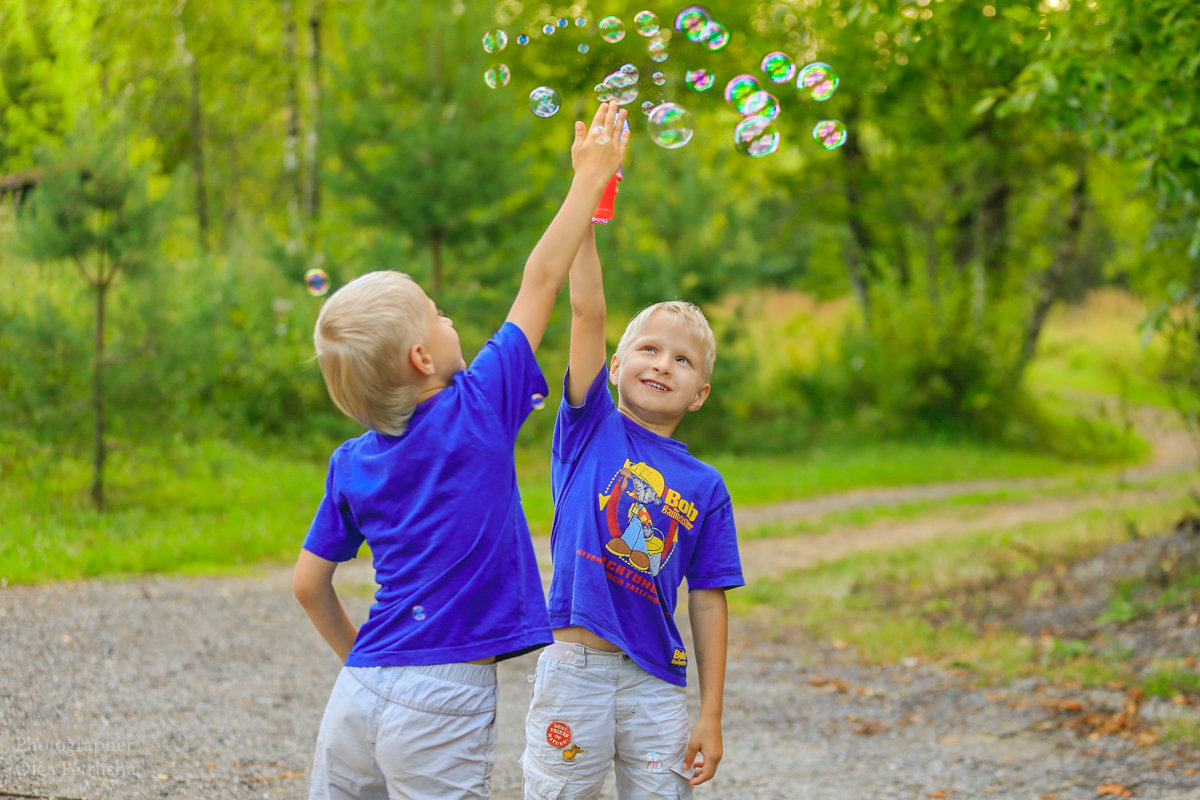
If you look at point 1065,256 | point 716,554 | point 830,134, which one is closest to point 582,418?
point 716,554

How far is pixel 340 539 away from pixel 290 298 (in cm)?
1239

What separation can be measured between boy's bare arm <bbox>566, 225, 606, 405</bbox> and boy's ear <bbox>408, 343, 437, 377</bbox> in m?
0.44

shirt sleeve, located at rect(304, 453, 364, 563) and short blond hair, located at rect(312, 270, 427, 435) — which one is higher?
short blond hair, located at rect(312, 270, 427, 435)

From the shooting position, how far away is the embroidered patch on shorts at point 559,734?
2.40 m

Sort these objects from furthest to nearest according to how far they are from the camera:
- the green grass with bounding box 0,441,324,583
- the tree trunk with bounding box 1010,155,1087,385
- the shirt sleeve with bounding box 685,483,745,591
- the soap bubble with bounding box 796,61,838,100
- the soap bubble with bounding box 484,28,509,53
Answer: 1. the tree trunk with bounding box 1010,155,1087,385
2. the green grass with bounding box 0,441,324,583
3. the soap bubble with bounding box 796,61,838,100
4. the soap bubble with bounding box 484,28,509,53
5. the shirt sleeve with bounding box 685,483,745,591

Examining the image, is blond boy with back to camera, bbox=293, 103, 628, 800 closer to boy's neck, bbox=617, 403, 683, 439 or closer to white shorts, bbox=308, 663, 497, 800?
white shorts, bbox=308, 663, 497, 800

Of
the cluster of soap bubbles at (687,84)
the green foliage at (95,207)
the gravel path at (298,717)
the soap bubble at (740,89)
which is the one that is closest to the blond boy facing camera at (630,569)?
the cluster of soap bubbles at (687,84)

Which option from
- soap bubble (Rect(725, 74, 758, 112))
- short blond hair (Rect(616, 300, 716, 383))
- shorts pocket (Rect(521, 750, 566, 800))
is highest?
soap bubble (Rect(725, 74, 758, 112))

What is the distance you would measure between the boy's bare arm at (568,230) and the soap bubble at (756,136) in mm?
1474

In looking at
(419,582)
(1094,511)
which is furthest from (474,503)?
(1094,511)

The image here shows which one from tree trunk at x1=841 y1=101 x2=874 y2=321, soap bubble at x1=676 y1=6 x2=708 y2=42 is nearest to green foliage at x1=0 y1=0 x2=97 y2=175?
soap bubble at x1=676 y1=6 x2=708 y2=42

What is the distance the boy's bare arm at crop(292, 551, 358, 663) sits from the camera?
2.32m

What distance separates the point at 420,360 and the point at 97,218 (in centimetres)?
707

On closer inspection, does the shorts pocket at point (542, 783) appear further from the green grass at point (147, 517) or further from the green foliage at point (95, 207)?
the green foliage at point (95, 207)
